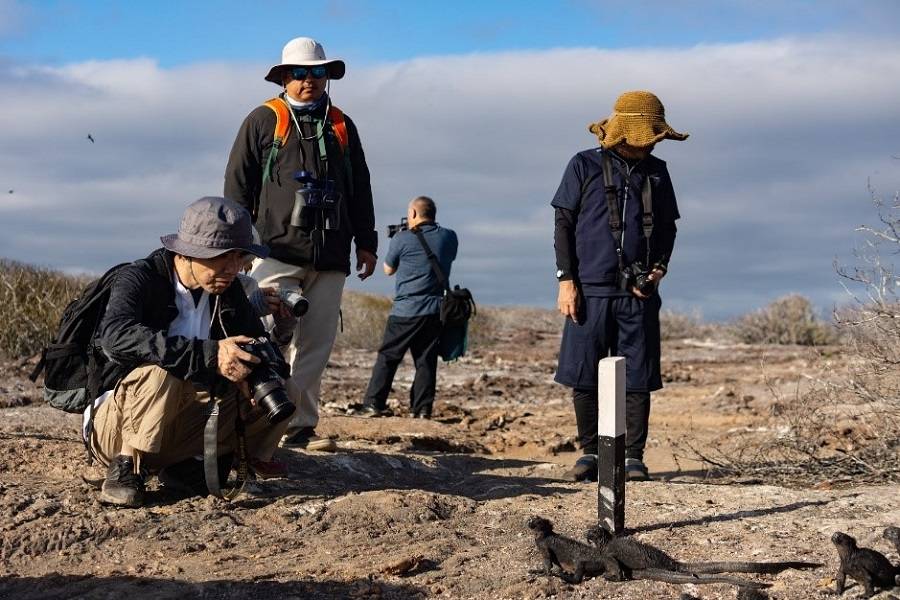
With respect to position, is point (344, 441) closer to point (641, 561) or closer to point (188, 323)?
point (188, 323)

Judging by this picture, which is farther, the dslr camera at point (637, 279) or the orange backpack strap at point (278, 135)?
the orange backpack strap at point (278, 135)

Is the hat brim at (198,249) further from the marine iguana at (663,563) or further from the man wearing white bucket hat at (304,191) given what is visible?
the marine iguana at (663,563)

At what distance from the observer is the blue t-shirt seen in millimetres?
10828

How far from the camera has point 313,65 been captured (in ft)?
23.0

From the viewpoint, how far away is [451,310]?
10.8 metres

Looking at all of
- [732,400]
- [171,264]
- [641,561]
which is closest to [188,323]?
[171,264]

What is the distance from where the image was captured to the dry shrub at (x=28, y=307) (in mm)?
12680

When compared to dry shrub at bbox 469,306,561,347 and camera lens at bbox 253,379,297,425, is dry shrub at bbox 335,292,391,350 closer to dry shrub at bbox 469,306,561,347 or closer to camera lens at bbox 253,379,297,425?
dry shrub at bbox 469,306,561,347

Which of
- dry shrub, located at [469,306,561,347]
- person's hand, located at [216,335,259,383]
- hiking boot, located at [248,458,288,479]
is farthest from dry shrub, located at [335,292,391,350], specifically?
person's hand, located at [216,335,259,383]

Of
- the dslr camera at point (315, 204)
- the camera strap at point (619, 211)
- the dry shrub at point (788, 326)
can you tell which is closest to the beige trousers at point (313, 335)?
the dslr camera at point (315, 204)

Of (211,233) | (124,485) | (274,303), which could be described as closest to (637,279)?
(274,303)

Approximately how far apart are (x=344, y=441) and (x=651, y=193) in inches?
118

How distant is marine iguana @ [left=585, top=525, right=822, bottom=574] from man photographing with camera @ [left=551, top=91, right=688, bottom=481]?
1936 millimetres

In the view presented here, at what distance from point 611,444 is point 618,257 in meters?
1.80
